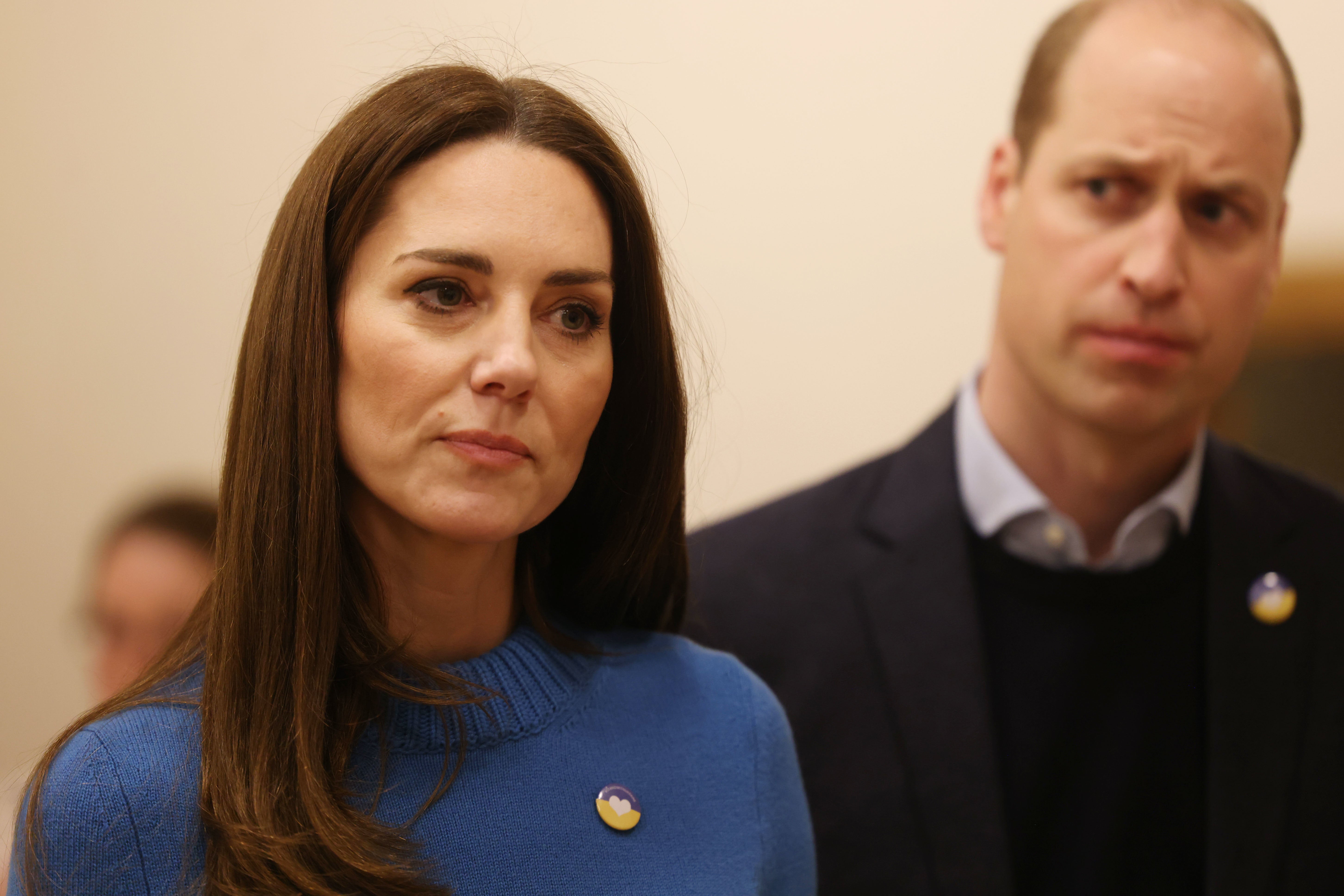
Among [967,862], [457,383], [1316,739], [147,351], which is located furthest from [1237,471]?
[147,351]

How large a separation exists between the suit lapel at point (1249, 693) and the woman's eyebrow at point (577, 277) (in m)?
1.03

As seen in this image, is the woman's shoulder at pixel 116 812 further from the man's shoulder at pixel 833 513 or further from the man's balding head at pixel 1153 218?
the man's balding head at pixel 1153 218

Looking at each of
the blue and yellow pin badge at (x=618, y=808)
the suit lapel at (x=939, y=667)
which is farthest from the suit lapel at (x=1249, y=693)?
the blue and yellow pin badge at (x=618, y=808)

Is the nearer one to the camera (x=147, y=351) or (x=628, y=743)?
(x=628, y=743)

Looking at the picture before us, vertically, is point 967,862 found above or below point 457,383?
below

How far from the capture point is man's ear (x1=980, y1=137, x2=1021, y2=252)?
182 cm

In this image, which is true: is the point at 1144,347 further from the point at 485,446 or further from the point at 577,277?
the point at 485,446

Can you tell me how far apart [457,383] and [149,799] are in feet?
1.40

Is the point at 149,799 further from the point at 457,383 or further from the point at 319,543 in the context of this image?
the point at 457,383

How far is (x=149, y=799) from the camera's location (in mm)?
1034

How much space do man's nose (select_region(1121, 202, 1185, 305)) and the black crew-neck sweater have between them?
0.38 metres

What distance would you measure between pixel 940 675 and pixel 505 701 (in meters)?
0.67

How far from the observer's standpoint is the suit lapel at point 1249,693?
1615 millimetres

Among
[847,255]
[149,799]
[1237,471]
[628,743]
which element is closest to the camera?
[149,799]
